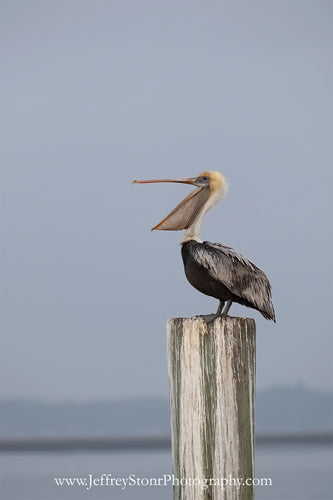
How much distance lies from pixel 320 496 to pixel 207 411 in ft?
15.0

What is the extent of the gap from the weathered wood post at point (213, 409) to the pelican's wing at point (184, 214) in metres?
0.88

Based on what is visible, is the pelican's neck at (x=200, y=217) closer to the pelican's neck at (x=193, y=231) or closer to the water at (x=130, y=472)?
the pelican's neck at (x=193, y=231)

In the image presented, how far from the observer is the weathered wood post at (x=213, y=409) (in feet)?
12.3

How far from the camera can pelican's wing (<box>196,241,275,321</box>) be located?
441 centimetres

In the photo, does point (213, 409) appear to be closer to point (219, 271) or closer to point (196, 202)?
point (219, 271)

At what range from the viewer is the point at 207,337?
381cm

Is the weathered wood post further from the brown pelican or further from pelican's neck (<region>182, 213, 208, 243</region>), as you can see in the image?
pelican's neck (<region>182, 213, 208, 243</region>)

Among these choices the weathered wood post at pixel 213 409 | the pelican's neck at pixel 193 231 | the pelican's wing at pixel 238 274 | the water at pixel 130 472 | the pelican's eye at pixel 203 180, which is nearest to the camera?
the weathered wood post at pixel 213 409

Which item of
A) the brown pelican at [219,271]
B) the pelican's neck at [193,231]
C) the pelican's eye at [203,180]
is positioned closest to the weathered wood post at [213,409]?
the brown pelican at [219,271]

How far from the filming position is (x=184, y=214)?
4.65 meters

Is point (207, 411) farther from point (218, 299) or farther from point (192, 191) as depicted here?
point (192, 191)

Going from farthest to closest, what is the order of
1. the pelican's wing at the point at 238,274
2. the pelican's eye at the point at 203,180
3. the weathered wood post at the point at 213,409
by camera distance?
the pelican's eye at the point at 203,180, the pelican's wing at the point at 238,274, the weathered wood post at the point at 213,409

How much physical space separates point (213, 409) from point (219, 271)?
0.84 m

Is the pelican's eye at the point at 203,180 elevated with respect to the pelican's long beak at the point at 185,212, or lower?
elevated
